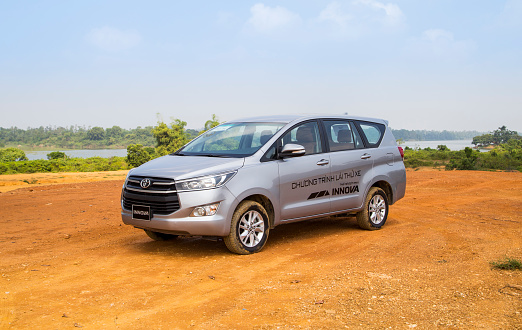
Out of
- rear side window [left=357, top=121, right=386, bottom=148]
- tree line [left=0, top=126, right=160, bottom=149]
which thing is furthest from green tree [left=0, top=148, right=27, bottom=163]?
rear side window [left=357, top=121, right=386, bottom=148]

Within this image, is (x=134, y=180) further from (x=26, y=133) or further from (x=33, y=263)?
(x=26, y=133)

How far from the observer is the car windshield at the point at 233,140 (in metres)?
7.72

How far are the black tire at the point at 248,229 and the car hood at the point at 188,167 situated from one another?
0.57 m

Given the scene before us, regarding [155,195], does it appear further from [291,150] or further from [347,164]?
[347,164]

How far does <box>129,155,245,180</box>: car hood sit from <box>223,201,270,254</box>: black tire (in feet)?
1.87

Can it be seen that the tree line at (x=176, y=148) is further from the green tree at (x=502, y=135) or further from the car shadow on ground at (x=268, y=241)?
the car shadow on ground at (x=268, y=241)

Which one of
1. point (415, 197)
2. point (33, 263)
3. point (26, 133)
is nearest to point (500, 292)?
point (33, 263)

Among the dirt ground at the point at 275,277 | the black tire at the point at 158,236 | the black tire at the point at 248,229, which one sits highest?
the black tire at the point at 248,229

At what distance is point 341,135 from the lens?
880 cm

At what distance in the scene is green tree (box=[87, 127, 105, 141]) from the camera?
3504 inches

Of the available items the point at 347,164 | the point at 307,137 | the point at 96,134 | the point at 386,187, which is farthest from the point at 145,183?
the point at 96,134

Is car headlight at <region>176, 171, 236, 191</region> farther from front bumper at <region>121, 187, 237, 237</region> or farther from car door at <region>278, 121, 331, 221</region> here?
car door at <region>278, 121, 331, 221</region>

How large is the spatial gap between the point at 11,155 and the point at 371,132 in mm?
52913

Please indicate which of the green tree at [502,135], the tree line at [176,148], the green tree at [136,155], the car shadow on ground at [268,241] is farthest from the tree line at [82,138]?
the car shadow on ground at [268,241]
